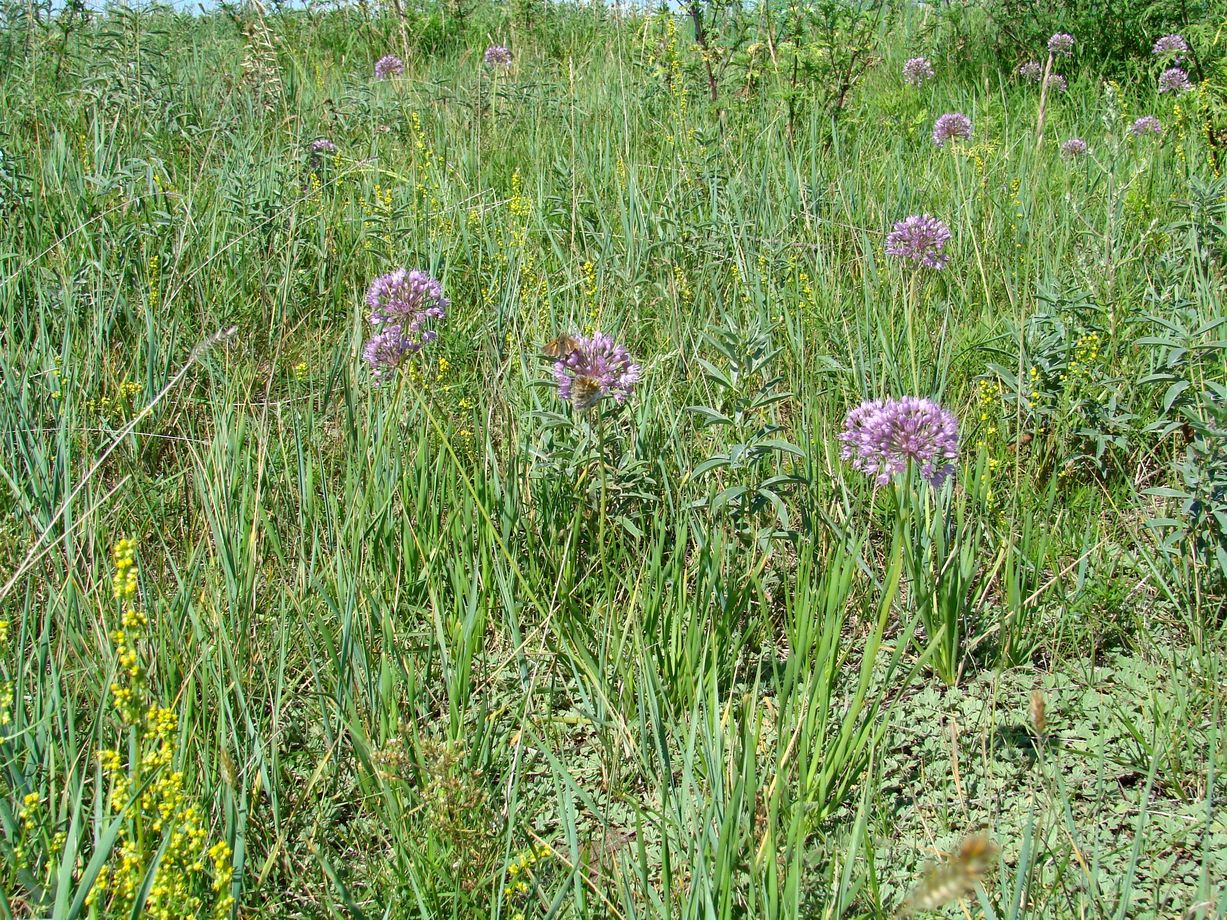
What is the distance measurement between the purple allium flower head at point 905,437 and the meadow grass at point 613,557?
90mm

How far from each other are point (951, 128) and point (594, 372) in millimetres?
3146

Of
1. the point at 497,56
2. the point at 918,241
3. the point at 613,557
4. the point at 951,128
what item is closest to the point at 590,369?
the point at 613,557

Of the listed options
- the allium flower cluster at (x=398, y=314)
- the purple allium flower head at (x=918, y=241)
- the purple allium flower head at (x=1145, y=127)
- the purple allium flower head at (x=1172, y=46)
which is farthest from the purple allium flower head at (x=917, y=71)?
the allium flower cluster at (x=398, y=314)

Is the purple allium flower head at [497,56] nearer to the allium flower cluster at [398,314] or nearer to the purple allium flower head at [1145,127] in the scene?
the purple allium flower head at [1145,127]

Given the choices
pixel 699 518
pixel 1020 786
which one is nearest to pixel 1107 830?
pixel 1020 786

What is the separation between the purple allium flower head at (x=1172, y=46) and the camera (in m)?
5.18

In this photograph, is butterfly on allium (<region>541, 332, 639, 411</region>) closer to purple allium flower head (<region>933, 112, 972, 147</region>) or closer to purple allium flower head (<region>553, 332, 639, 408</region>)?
purple allium flower head (<region>553, 332, 639, 408</region>)

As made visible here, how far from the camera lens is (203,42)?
7098 mm

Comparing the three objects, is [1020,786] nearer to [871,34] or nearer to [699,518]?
[699,518]

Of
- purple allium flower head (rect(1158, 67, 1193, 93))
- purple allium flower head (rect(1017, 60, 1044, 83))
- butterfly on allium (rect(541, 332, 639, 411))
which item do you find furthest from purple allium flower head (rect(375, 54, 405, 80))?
butterfly on allium (rect(541, 332, 639, 411))

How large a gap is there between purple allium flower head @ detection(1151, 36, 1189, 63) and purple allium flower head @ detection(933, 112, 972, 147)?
1.41 m

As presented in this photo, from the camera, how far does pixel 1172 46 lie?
530 centimetres

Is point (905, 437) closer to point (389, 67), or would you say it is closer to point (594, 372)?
point (594, 372)

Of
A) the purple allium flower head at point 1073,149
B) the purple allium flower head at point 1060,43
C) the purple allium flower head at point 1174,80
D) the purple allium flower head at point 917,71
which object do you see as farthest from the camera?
the purple allium flower head at point 917,71
